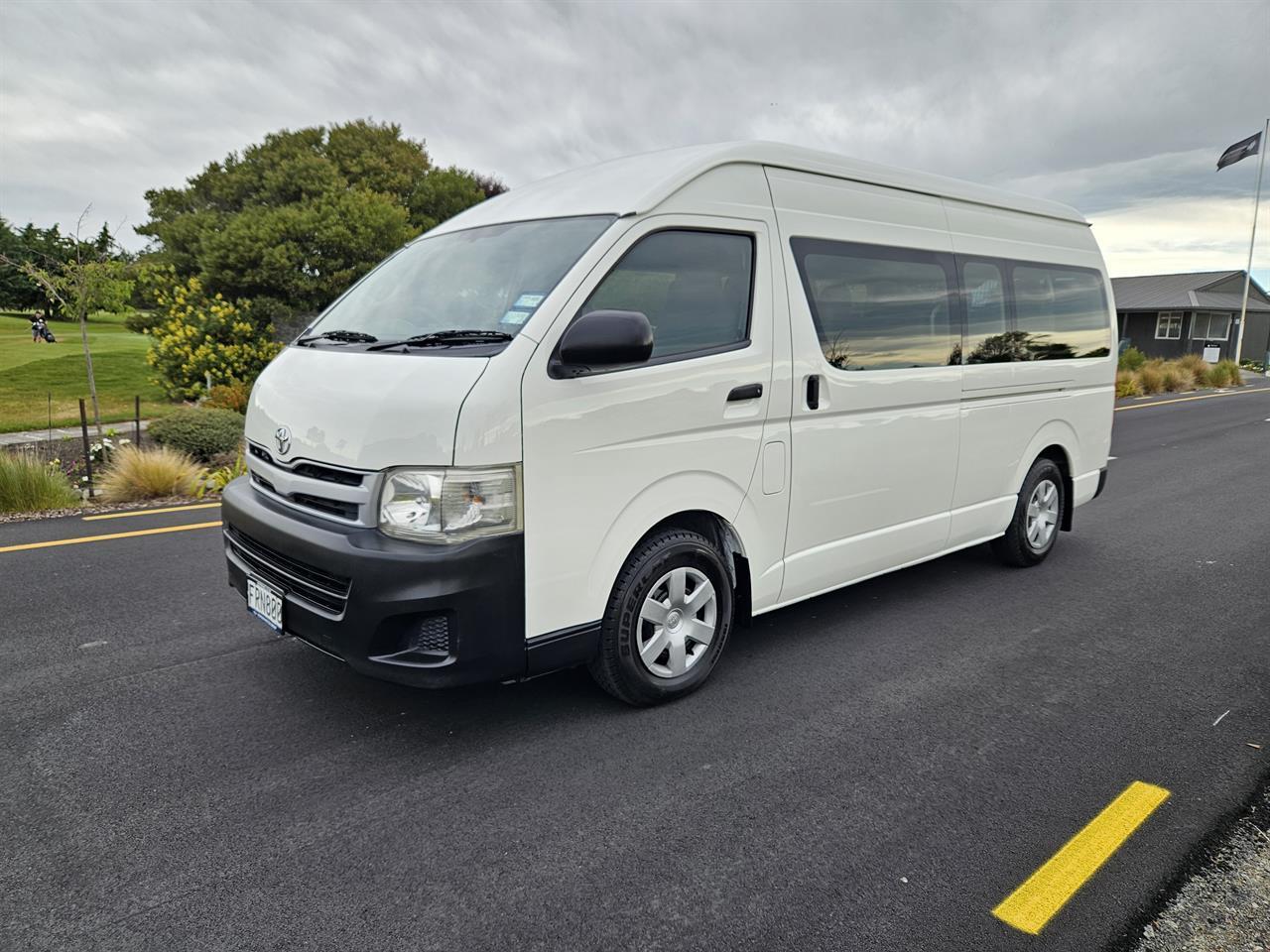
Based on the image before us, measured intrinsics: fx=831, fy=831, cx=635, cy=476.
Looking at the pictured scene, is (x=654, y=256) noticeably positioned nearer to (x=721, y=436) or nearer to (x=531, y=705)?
(x=721, y=436)

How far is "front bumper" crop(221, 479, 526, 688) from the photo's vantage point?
287 centimetres

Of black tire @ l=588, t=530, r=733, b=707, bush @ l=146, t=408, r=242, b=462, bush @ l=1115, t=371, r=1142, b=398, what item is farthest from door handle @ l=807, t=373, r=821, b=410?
bush @ l=1115, t=371, r=1142, b=398

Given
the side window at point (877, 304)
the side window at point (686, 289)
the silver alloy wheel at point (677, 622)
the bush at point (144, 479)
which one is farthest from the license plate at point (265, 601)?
the bush at point (144, 479)

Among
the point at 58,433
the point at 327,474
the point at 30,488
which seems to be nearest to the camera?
the point at 327,474

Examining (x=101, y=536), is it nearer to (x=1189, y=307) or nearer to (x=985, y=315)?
(x=985, y=315)

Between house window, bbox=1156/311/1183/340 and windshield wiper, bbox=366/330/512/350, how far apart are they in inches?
1893

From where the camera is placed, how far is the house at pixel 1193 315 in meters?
41.4

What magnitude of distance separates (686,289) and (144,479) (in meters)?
6.14

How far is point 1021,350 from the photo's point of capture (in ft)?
17.2

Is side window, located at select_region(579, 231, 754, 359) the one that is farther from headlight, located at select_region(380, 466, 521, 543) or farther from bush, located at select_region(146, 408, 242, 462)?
bush, located at select_region(146, 408, 242, 462)

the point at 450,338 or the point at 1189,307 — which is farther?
the point at 1189,307

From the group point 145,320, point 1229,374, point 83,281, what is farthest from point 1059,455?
point 1229,374

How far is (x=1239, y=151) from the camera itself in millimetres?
28812

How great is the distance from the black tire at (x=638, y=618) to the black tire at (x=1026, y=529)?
9.31 ft
